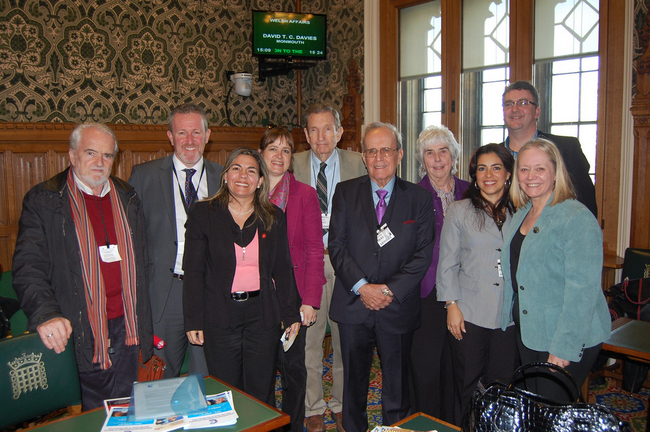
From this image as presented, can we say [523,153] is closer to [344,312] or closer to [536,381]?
[536,381]

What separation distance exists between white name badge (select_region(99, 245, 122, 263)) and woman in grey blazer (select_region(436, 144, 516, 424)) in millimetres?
1535

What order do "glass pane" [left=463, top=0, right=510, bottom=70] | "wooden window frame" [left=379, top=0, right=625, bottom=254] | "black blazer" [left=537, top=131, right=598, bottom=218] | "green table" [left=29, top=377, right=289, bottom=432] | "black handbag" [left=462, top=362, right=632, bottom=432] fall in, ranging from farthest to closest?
"glass pane" [left=463, top=0, right=510, bottom=70] < "wooden window frame" [left=379, top=0, right=625, bottom=254] < "black blazer" [left=537, top=131, right=598, bottom=218] < "green table" [left=29, top=377, right=289, bottom=432] < "black handbag" [left=462, top=362, right=632, bottom=432]

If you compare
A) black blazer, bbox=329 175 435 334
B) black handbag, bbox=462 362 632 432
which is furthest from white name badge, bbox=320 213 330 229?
black handbag, bbox=462 362 632 432

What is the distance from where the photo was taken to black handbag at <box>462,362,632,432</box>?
1.34 m

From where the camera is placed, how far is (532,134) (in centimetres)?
300

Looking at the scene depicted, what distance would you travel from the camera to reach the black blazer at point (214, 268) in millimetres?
2262

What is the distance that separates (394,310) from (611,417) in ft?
4.04

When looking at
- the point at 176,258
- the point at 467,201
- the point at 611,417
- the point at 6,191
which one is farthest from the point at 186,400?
the point at 6,191

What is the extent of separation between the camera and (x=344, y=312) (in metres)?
2.56

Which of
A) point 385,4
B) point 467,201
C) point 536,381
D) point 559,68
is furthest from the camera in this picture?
point 385,4

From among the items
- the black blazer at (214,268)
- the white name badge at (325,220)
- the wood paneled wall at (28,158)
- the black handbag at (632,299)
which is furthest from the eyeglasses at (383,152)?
the wood paneled wall at (28,158)

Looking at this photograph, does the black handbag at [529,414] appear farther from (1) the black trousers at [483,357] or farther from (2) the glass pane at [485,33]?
(2) the glass pane at [485,33]

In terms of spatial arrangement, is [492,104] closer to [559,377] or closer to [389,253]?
[389,253]

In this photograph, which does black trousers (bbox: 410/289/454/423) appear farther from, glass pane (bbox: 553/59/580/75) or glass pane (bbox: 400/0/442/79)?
glass pane (bbox: 400/0/442/79)
